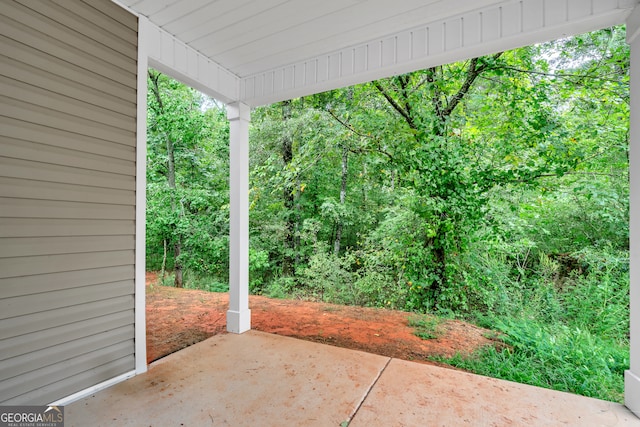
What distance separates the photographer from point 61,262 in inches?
73.1

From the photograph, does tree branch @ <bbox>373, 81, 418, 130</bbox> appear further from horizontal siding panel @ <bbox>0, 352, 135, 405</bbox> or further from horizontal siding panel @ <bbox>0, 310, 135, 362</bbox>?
horizontal siding panel @ <bbox>0, 352, 135, 405</bbox>

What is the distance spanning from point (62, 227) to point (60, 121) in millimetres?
630

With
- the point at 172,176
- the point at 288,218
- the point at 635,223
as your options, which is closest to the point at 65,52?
the point at 635,223

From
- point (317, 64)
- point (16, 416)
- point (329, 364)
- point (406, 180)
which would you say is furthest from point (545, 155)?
point (16, 416)

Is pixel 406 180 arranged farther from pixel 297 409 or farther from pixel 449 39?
pixel 297 409

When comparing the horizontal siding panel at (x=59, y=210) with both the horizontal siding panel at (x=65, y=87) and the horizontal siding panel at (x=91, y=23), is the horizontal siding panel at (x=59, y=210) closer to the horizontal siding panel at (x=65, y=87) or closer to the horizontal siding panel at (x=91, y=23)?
the horizontal siding panel at (x=65, y=87)

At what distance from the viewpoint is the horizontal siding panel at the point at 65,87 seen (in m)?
1.67

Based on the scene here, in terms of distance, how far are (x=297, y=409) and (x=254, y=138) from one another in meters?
5.60

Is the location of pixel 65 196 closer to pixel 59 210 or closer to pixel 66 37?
pixel 59 210

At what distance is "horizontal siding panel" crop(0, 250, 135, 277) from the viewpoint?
1664 millimetres

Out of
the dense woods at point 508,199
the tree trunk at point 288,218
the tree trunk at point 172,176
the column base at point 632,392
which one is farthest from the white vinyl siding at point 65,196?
the tree trunk at point 288,218

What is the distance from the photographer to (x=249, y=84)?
3227mm

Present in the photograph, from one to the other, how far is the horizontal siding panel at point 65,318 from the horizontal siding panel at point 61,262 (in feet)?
0.77

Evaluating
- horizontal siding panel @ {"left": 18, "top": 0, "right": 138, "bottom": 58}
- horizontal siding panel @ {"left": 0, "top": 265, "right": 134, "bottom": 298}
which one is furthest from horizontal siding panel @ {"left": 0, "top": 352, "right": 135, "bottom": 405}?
horizontal siding panel @ {"left": 18, "top": 0, "right": 138, "bottom": 58}
